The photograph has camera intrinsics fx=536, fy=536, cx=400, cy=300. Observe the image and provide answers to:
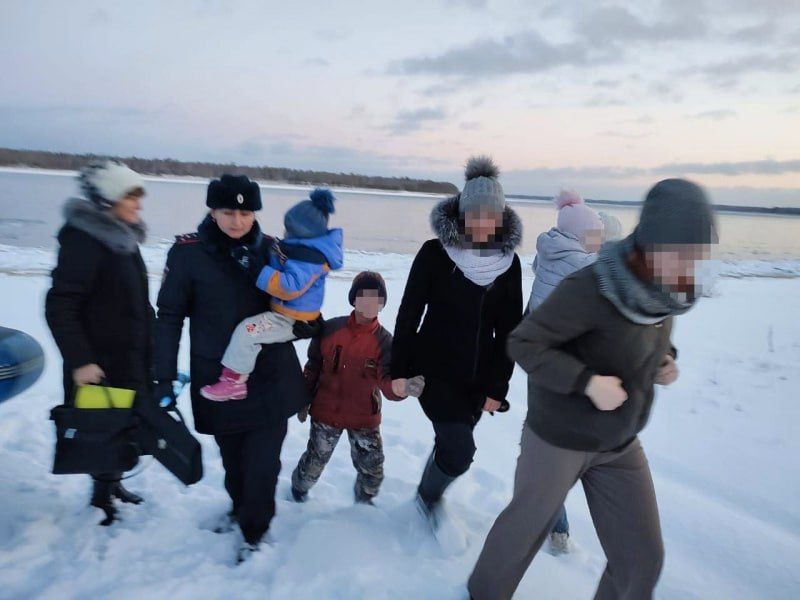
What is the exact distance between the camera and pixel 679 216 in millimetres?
1522

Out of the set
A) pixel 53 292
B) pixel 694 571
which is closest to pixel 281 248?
pixel 53 292

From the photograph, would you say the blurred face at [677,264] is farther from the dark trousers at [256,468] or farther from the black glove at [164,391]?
the black glove at [164,391]

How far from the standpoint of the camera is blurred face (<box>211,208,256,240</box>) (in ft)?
7.55

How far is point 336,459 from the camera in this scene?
3766 millimetres

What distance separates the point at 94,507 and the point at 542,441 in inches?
91.6

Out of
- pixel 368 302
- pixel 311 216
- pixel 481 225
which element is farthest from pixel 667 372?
pixel 311 216

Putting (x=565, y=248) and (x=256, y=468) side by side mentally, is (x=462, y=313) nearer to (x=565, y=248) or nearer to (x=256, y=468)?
(x=565, y=248)

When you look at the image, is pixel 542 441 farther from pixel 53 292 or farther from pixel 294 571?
pixel 53 292

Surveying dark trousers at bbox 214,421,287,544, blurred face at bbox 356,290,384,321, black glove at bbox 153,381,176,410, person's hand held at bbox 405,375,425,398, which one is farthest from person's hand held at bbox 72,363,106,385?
person's hand held at bbox 405,375,425,398

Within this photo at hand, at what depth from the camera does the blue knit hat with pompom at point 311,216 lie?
7.89 ft

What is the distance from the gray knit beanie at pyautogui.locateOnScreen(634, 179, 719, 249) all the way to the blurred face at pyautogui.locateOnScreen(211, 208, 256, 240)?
5.26ft

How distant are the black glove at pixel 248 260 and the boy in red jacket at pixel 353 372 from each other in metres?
0.61

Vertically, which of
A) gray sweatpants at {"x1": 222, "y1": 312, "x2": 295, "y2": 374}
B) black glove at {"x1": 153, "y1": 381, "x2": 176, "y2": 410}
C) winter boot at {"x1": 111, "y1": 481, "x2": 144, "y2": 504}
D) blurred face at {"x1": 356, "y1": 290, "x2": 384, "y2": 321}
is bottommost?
winter boot at {"x1": 111, "y1": 481, "x2": 144, "y2": 504}

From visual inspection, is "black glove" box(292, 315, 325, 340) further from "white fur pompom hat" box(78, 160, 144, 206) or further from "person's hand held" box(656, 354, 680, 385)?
"person's hand held" box(656, 354, 680, 385)
